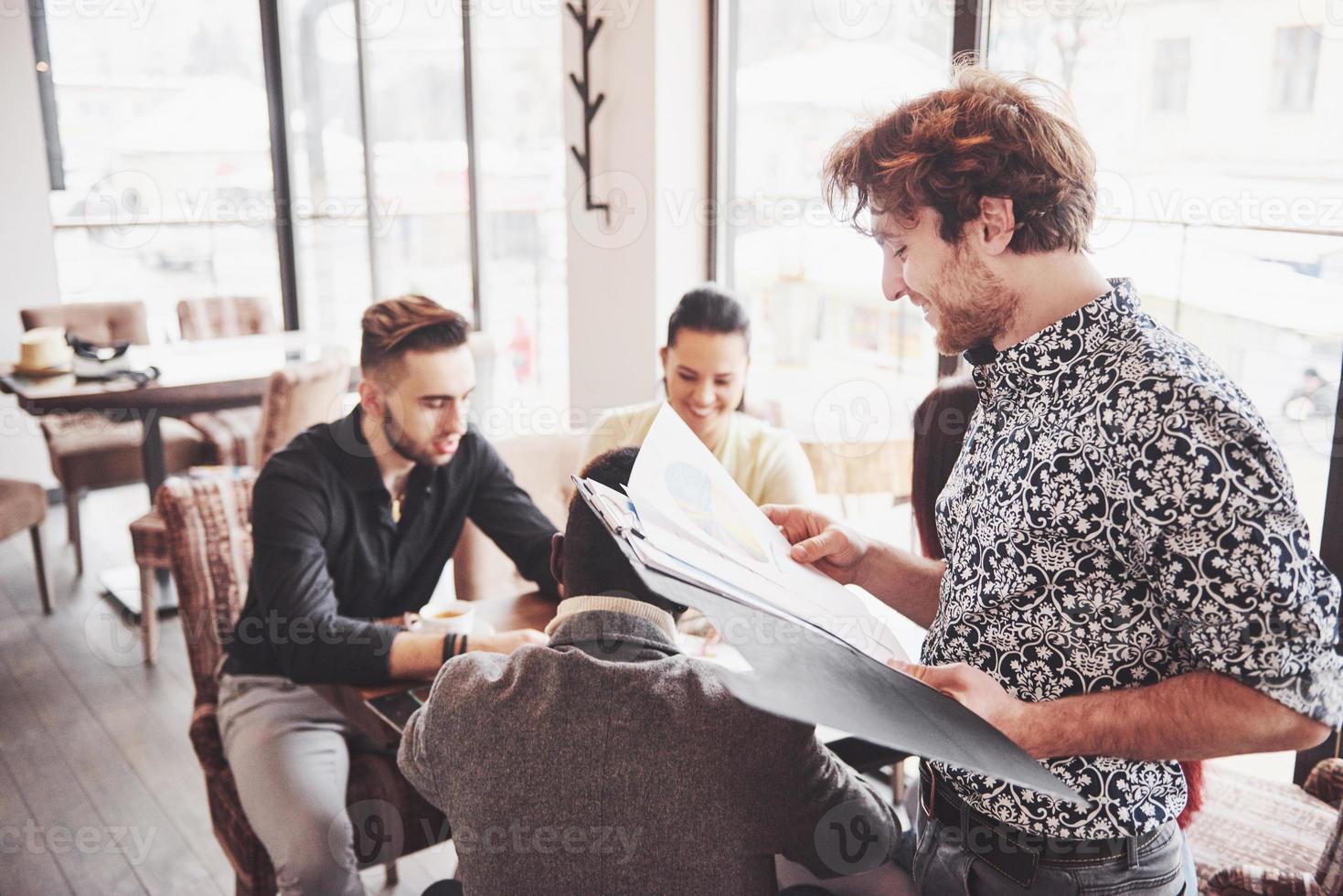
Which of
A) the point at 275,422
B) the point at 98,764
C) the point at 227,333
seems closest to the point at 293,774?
the point at 98,764

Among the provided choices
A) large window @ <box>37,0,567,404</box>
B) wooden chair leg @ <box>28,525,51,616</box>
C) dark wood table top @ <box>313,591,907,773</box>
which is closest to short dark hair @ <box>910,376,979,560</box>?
dark wood table top @ <box>313,591,907,773</box>

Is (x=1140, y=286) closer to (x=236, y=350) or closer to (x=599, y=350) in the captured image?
(x=599, y=350)

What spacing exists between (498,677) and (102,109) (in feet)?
16.1

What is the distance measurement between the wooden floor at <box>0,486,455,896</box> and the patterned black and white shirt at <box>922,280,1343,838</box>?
1.73 metres

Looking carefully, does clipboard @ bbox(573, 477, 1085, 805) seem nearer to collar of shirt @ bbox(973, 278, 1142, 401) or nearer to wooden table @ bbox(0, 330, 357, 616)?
collar of shirt @ bbox(973, 278, 1142, 401)

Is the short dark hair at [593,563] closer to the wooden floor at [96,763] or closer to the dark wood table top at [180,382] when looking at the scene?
the wooden floor at [96,763]

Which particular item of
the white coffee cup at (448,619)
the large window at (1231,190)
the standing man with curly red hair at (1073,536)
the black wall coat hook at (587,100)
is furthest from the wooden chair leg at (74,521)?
the standing man with curly red hair at (1073,536)

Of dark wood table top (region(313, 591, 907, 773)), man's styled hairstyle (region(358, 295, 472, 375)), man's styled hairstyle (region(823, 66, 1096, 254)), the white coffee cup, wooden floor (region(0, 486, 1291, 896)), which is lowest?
wooden floor (region(0, 486, 1291, 896))

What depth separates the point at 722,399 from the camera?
2.43m

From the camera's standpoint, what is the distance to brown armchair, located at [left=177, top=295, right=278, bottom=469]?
4215mm

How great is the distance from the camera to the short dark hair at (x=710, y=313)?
239 cm

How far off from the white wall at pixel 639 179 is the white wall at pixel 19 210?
257 centimetres

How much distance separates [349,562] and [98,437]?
2610 mm

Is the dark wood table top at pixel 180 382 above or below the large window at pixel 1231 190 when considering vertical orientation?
below
